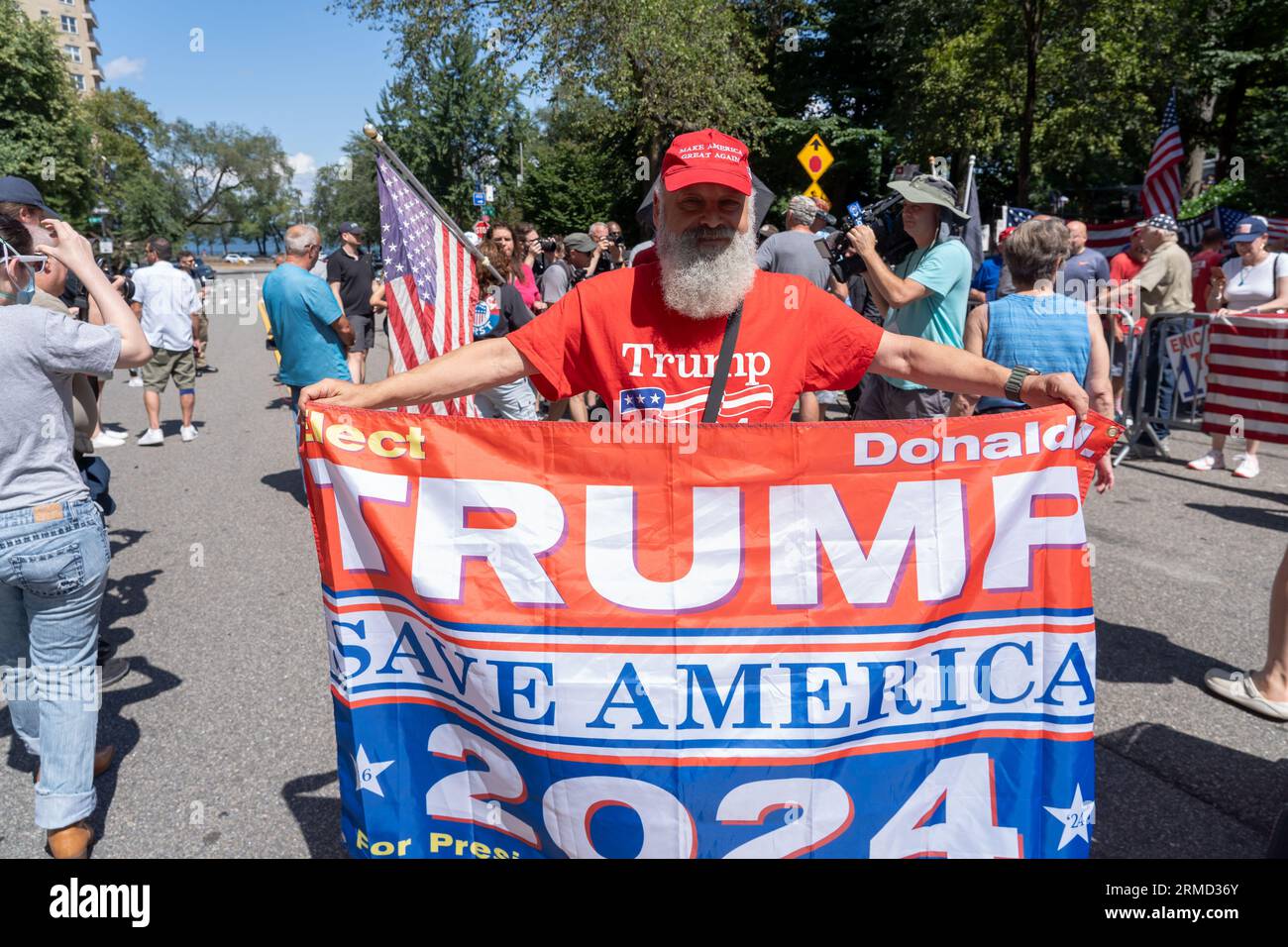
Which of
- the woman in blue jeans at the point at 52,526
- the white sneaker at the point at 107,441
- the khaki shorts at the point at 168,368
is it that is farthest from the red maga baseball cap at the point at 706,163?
the white sneaker at the point at 107,441

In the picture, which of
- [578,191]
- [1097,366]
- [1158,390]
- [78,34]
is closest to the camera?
[1097,366]

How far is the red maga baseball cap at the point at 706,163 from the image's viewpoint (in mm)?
2490

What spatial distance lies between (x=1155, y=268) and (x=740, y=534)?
26.5ft

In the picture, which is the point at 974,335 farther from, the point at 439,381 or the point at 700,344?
the point at 439,381

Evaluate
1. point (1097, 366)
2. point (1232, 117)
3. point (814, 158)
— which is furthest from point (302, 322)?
point (1232, 117)

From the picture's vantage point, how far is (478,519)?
2289 millimetres

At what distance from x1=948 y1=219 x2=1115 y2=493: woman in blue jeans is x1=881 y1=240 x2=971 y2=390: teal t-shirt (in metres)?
0.28

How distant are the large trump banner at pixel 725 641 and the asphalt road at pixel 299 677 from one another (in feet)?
3.36

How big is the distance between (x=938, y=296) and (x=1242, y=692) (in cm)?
227

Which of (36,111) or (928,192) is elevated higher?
(36,111)

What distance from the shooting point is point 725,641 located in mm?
2191

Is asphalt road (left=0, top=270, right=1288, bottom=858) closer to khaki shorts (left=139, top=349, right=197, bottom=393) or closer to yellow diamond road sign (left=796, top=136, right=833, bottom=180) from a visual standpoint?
khaki shorts (left=139, top=349, right=197, bottom=393)

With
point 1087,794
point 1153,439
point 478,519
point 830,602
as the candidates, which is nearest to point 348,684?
point 478,519
